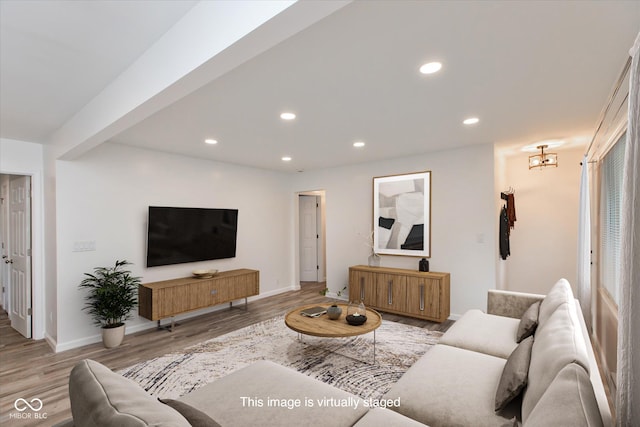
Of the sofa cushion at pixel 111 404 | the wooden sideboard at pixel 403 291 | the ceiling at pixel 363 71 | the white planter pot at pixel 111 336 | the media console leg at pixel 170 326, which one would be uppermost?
the ceiling at pixel 363 71

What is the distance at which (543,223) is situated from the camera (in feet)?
16.3

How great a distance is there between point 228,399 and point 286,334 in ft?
7.63

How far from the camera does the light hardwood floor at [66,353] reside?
2.63 m

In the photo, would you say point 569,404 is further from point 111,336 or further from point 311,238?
point 311,238

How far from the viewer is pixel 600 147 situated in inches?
Result: 140

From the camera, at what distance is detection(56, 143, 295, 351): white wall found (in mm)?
3682

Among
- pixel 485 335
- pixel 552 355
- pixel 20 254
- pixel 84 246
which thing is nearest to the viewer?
pixel 552 355

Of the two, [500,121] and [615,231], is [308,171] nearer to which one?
[500,121]

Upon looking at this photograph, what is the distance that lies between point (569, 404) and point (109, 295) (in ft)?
13.9

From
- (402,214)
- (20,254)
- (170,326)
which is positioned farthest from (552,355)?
(20,254)

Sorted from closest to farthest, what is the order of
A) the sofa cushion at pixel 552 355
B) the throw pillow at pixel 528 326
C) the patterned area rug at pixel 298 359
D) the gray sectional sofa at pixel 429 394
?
the gray sectional sofa at pixel 429 394 → the sofa cushion at pixel 552 355 → the throw pillow at pixel 528 326 → the patterned area rug at pixel 298 359

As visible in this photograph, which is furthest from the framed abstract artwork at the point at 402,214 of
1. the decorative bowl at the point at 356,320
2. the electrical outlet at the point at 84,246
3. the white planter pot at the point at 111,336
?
the electrical outlet at the point at 84,246

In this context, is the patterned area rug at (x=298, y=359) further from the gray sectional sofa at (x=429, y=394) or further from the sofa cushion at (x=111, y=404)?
the sofa cushion at (x=111, y=404)

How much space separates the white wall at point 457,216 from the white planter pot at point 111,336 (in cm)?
369
